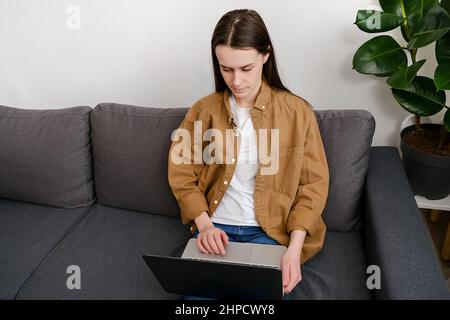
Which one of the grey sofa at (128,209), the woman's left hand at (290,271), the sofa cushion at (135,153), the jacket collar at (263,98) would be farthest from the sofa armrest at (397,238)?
the sofa cushion at (135,153)

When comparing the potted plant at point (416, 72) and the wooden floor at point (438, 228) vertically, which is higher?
the potted plant at point (416, 72)

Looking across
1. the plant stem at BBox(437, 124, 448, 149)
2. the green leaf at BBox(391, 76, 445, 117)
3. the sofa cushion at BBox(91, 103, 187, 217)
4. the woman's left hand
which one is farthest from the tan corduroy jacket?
the plant stem at BBox(437, 124, 448, 149)

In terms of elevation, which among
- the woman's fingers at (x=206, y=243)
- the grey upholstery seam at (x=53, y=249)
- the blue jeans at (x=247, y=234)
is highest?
the woman's fingers at (x=206, y=243)

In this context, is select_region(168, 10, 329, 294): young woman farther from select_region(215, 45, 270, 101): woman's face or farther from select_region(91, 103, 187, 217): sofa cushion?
select_region(91, 103, 187, 217): sofa cushion

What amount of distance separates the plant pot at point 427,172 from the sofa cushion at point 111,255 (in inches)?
32.8

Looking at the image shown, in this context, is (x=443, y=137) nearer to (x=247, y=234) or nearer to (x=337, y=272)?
(x=337, y=272)

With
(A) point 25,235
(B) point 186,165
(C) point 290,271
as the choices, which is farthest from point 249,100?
(A) point 25,235

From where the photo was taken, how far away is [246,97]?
1.22 meters

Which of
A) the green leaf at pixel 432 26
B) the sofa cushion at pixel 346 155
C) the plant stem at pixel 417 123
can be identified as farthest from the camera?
the plant stem at pixel 417 123

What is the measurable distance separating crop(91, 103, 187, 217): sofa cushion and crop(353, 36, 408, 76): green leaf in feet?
2.05

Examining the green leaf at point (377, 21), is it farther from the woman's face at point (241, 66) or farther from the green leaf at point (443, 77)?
the woman's face at point (241, 66)

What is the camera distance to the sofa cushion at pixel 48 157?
1.53 m
